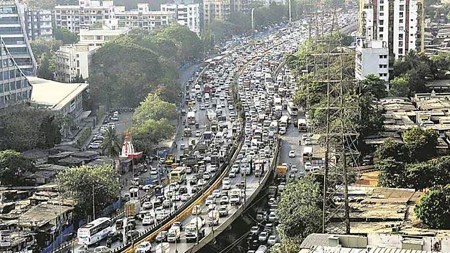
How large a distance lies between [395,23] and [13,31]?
18806mm

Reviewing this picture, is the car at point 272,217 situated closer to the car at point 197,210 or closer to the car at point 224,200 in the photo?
the car at point 224,200

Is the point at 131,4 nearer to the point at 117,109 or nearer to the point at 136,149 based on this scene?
the point at 117,109

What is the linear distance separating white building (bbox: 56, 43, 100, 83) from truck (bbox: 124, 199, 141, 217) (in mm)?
18901

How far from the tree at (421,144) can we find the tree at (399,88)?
1200 cm

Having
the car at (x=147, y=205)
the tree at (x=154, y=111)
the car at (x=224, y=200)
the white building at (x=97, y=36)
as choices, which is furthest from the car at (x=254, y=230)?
the white building at (x=97, y=36)

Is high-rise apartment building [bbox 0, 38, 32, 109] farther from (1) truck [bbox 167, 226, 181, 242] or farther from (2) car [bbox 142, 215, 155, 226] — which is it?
(1) truck [bbox 167, 226, 181, 242]

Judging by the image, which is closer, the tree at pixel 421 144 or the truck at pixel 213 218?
the truck at pixel 213 218

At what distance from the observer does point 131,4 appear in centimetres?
7512

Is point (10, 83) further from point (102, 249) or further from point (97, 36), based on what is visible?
point (97, 36)

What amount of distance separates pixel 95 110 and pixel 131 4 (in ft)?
124

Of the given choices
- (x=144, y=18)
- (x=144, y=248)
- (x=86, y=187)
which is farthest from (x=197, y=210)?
(x=144, y=18)

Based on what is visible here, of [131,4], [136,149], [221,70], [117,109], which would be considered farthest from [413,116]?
[131,4]

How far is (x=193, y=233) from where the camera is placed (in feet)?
68.4

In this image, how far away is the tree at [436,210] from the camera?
61.3 ft
